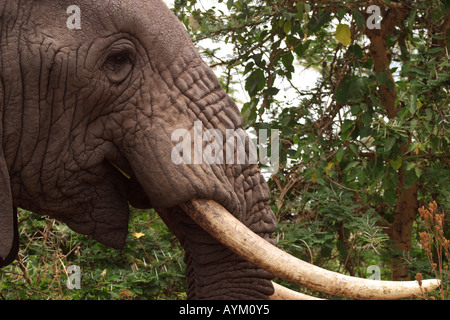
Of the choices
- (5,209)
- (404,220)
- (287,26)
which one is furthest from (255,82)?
(5,209)

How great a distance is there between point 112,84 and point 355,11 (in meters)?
1.79

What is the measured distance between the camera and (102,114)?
2.13m

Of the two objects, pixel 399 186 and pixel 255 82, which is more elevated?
pixel 255 82

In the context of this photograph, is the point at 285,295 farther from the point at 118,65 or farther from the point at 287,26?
the point at 287,26

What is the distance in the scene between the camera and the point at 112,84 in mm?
2119

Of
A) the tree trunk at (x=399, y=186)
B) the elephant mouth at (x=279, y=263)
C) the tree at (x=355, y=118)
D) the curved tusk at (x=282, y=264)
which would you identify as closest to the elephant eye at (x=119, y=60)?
the elephant mouth at (x=279, y=263)

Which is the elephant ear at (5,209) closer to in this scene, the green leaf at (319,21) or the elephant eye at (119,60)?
the elephant eye at (119,60)

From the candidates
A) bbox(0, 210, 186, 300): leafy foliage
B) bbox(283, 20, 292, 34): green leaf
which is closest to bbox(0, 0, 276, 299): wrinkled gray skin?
bbox(0, 210, 186, 300): leafy foliage

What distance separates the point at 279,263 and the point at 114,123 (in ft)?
2.17

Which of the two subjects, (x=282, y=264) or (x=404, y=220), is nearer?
(x=282, y=264)

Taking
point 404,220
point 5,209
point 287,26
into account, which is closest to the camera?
point 5,209

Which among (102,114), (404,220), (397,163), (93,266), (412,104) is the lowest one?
(93,266)
